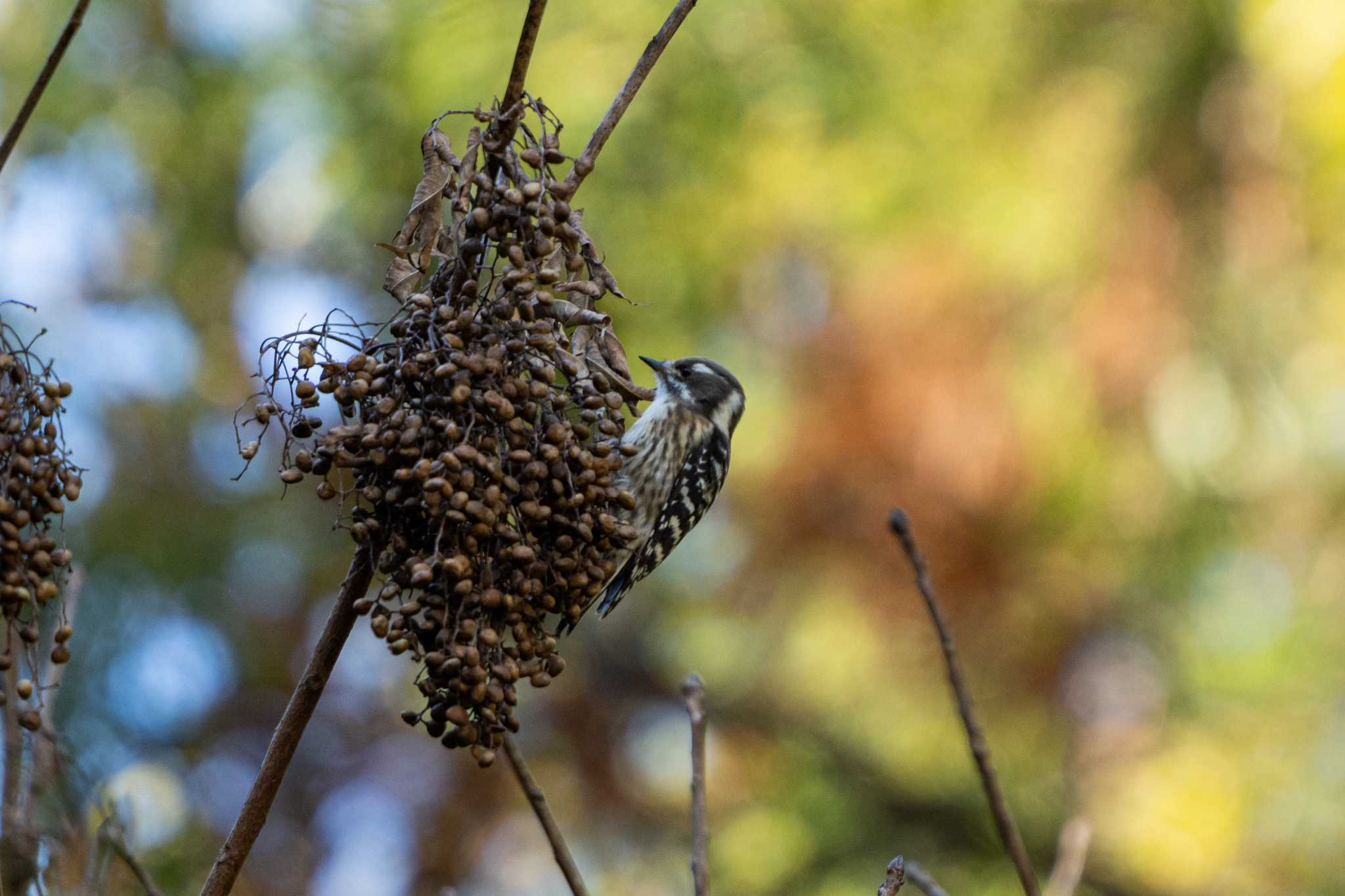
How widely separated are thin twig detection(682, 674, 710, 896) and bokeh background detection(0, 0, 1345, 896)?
489 cm

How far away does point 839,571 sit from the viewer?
25.9 ft

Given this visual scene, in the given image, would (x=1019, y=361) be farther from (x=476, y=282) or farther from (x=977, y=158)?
(x=476, y=282)

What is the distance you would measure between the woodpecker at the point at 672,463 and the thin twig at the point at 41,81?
2.19 metres

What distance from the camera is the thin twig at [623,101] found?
2.38 meters

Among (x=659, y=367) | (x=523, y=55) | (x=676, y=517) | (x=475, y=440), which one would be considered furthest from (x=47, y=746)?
(x=659, y=367)

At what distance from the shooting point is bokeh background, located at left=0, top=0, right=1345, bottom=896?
24.5 ft

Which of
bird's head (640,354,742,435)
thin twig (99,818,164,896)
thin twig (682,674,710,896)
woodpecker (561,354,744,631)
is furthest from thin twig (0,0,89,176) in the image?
bird's head (640,354,742,435)

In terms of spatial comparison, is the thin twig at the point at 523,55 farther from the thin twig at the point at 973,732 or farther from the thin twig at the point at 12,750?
the thin twig at the point at 12,750

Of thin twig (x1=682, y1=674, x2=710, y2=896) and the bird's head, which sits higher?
the bird's head

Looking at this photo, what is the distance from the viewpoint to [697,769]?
2.36 metres

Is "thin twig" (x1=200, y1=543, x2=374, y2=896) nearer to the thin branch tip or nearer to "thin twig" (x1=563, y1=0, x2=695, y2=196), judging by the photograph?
"thin twig" (x1=563, y1=0, x2=695, y2=196)

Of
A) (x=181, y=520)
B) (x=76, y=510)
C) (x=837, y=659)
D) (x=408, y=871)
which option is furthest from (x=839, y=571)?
(x=76, y=510)

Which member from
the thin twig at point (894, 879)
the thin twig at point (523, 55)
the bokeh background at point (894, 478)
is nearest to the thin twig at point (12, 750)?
the thin twig at point (523, 55)

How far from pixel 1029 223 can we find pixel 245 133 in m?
4.90
